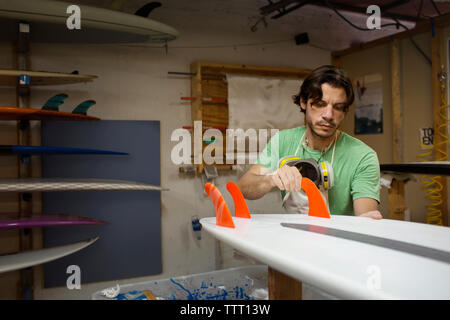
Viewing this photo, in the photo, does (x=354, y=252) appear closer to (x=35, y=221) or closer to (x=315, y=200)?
(x=315, y=200)

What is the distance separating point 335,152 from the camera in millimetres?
1548

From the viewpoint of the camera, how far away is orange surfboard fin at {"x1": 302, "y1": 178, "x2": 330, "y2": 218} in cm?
109

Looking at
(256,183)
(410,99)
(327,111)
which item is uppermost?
(410,99)

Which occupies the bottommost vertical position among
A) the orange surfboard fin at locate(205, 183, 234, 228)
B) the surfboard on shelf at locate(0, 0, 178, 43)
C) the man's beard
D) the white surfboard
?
the white surfboard

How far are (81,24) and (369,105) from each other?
8.61 feet

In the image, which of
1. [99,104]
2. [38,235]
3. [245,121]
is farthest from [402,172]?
[38,235]

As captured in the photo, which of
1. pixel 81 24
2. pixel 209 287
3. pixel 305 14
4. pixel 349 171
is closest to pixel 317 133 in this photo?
pixel 349 171

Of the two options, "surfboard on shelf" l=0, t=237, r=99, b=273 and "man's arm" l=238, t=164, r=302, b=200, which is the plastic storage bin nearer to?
"surfboard on shelf" l=0, t=237, r=99, b=273

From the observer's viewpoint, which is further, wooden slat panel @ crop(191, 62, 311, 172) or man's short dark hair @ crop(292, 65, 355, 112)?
wooden slat panel @ crop(191, 62, 311, 172)

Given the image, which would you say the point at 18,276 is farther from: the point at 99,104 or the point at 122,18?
the point at 122,18

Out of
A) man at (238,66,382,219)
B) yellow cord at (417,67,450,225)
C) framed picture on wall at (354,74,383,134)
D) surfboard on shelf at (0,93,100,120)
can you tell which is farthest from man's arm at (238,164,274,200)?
framed picture on wall at (354,74,383,134)

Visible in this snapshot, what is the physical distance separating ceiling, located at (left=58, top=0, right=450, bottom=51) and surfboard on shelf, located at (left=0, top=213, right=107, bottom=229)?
1630mm

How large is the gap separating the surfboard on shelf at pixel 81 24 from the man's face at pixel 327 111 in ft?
4.46
